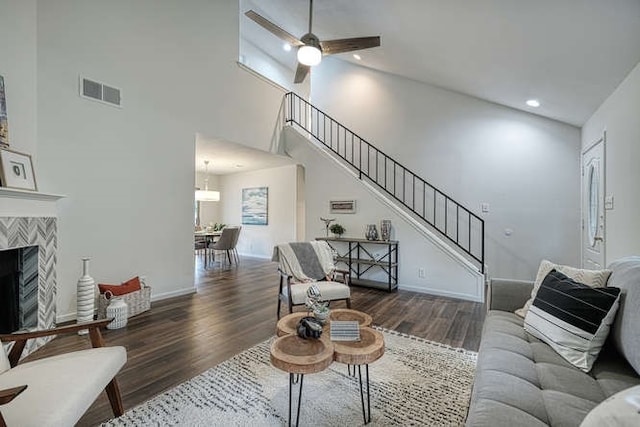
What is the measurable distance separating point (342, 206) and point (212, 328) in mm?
3064

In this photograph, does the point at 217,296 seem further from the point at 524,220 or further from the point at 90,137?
the point at 524,220

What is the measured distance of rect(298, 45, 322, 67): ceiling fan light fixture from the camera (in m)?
3.12

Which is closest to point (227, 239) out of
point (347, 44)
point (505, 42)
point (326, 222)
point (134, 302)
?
point (326, 222)

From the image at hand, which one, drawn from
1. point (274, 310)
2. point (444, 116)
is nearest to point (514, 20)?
point (444, 116)

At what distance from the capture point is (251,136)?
532 centimetres

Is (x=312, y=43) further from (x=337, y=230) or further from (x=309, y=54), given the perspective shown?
(x=337, y=230)

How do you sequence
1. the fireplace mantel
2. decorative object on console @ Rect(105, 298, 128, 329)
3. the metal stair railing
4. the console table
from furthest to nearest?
the metal stair railing
the console table
decorative object on console @ Rect(105, 298, 128, 329)
the fireplace mantel

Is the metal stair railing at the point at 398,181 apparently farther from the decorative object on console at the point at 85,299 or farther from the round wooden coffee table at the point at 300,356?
the decorative object on console at the point at 85,299

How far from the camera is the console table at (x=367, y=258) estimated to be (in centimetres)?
466

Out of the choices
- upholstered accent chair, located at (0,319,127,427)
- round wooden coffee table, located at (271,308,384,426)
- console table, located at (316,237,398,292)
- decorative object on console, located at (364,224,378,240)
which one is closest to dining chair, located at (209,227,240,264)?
console table, located at (316,237,398,292)

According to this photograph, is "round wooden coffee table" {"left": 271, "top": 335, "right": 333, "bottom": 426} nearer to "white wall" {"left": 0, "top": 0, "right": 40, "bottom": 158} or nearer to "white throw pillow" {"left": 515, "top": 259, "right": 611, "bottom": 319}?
"white throw pillow" {"left": 515, "top": 259, "right": 611, "bottom": 319}

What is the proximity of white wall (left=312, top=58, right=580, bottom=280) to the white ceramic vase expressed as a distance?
366cm

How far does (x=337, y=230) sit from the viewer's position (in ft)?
17.3

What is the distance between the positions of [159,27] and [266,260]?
5.16 m
